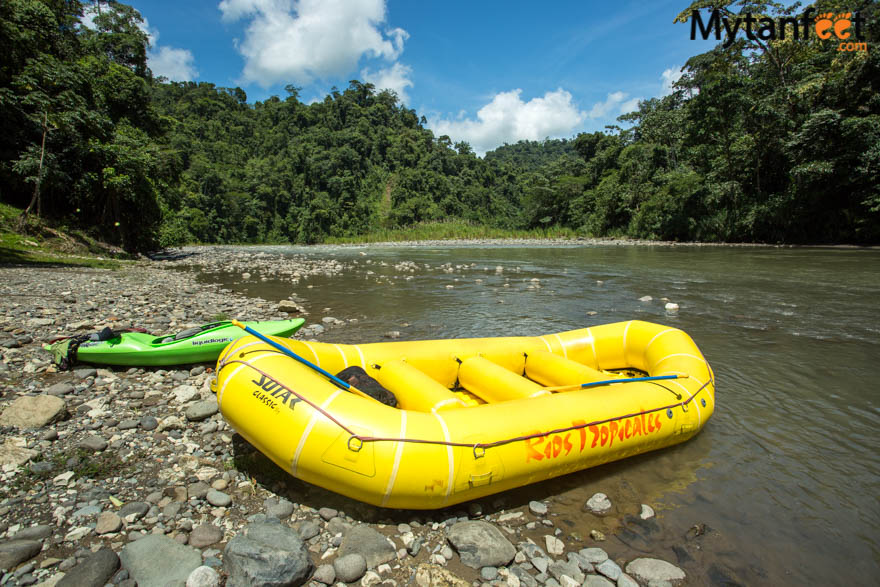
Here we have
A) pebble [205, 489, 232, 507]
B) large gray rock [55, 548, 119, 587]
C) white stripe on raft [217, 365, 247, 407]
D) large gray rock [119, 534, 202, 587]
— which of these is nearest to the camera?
large gray rock [55, 548, 119, 587]

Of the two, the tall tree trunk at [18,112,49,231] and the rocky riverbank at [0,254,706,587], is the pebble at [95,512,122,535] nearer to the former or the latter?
the rocky riverbank at [0,254,706,587]

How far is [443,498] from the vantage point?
2.59 meters

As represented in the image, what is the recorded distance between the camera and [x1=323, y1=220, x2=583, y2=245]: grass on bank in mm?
47438

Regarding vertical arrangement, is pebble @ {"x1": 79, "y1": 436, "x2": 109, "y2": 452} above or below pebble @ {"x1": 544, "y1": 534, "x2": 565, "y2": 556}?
above

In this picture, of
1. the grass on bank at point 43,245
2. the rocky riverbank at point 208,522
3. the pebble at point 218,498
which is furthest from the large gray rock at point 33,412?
the grass on bank at point 43,245

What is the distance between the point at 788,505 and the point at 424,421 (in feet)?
8.76

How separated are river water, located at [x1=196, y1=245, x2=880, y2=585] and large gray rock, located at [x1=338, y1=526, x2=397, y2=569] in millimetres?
1000

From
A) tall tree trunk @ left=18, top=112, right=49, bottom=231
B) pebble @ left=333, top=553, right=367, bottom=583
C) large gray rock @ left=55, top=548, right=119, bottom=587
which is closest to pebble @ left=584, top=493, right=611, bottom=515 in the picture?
pebble @ left=333, top=553, right=367, bottom=583

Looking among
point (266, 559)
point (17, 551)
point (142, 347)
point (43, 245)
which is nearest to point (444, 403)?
point (266, 559)

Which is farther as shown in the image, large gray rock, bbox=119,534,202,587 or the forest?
the forest

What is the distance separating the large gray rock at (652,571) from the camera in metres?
2.30

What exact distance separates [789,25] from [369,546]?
109 ft

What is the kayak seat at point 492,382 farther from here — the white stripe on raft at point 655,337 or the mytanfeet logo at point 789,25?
the mytanfeet logo at point 789,25

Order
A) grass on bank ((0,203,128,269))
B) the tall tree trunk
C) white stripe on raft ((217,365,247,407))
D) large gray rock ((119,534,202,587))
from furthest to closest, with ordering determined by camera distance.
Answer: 1. the tall tree trunk
2. grass on bank ((0,203,128,269))
3. white stripe on raft ((217,365,247,407))
4. large gray rock ((119,534,202,587))
